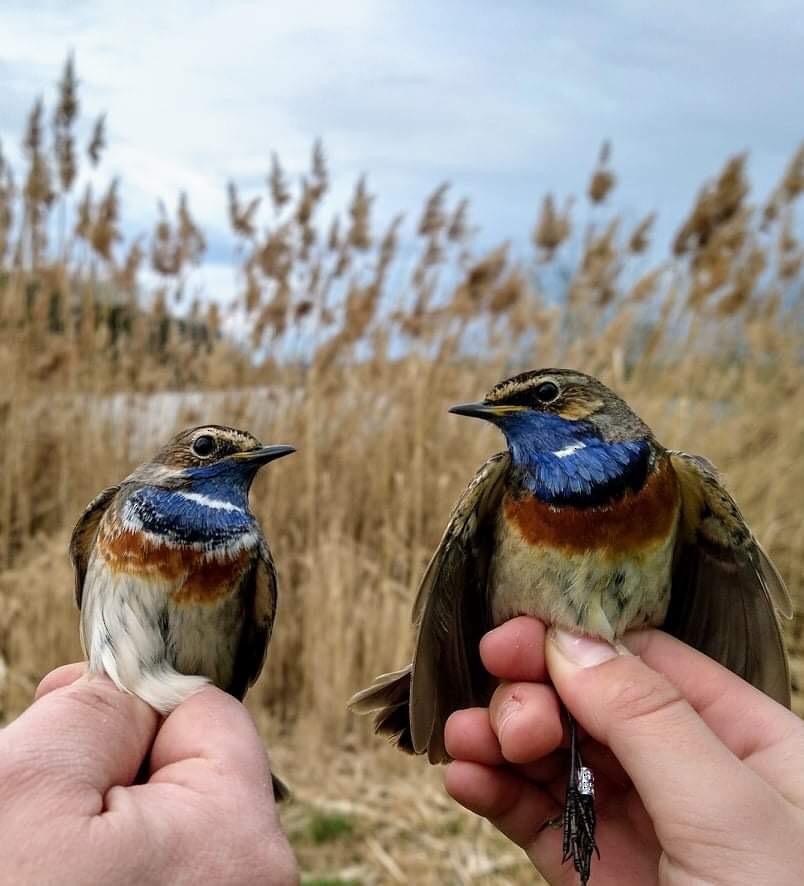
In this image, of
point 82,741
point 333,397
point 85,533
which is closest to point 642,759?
point 82,741

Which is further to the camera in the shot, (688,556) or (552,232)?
(552,232)

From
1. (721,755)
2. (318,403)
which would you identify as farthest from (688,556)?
(318,403)

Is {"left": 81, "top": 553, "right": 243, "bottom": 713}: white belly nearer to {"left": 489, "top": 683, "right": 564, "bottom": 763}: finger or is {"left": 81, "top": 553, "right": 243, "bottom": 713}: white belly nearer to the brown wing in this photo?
the brown wing

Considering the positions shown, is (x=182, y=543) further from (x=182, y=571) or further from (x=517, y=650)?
(x=517, y=650)

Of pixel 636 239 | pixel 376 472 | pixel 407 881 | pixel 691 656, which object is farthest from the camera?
pixel 636 239

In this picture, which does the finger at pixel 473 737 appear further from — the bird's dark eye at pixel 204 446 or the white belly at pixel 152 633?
the bird's dark eye at pixel 204 446

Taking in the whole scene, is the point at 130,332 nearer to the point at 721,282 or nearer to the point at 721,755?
the point at 721,282

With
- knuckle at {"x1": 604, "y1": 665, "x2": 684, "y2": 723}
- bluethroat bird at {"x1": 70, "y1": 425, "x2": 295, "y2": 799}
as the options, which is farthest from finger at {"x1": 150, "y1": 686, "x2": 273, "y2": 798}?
knuckle at {"x1": 604, "y1": 665, "x2": 684, "y2": 723}
